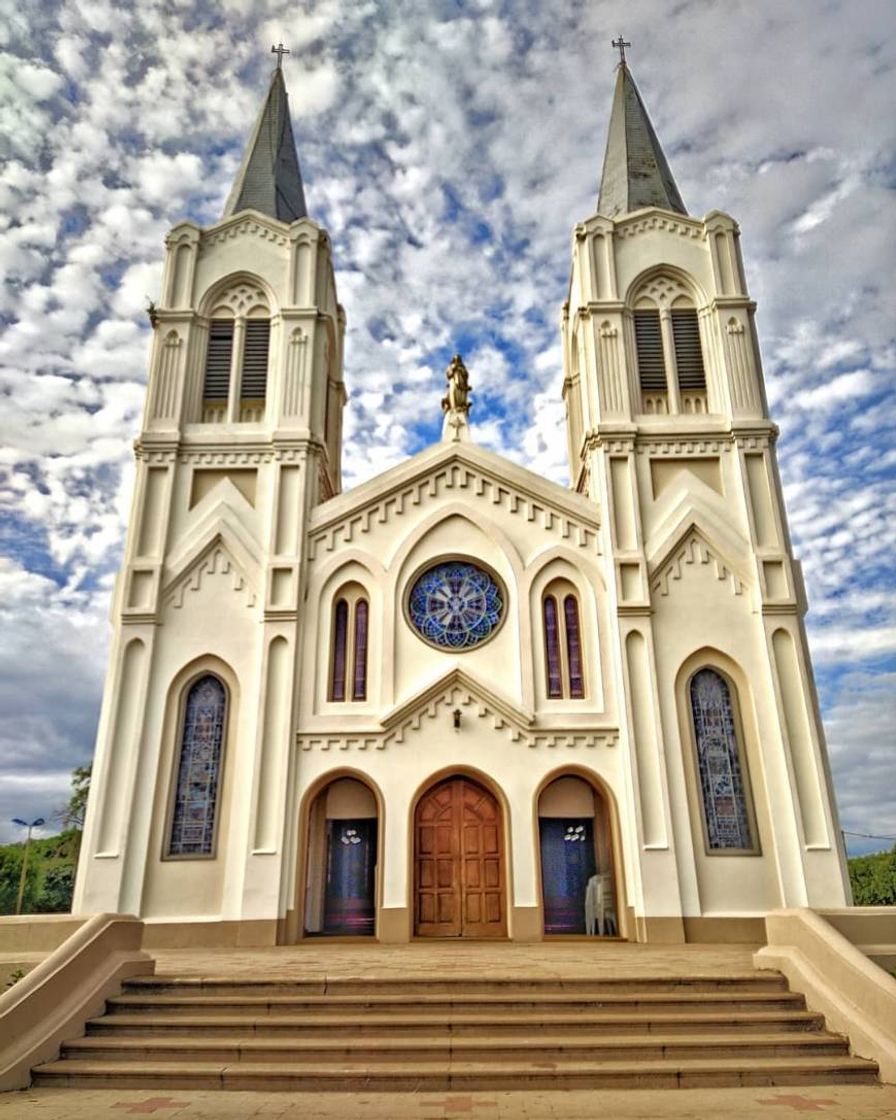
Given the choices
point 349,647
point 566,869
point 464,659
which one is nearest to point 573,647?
point 464,659

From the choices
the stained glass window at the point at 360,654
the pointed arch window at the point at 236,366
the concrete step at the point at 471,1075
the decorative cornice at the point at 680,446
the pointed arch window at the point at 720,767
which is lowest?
the concrete step at the point at 471,1075

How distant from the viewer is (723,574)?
17531 millimetres

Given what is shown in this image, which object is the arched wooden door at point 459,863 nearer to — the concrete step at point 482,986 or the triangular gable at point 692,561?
the triangular gable at point 692,561

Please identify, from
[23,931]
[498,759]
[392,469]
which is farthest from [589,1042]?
[392,469]

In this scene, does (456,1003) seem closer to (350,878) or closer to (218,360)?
(350,878)

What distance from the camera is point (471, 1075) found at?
281 inches

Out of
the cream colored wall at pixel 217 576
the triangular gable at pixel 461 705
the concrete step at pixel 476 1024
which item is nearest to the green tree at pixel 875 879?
the triangular gable at pixel 461 705

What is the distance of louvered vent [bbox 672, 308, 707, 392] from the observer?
19688mm

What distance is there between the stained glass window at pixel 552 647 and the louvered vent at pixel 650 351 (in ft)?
18.7

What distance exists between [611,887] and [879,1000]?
338 inches

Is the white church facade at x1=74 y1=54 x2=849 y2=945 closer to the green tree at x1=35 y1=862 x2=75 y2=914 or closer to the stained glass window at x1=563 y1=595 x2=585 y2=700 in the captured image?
the stained glass window at x1=563 y1=595 x2=585 y2=700

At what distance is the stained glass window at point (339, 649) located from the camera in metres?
17.0

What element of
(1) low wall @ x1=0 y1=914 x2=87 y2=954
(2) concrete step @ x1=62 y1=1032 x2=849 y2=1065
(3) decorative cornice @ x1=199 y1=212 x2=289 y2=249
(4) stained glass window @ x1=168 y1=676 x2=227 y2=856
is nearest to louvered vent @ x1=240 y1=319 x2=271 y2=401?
(3) decorative cornice @ x1=199 y1=212 x2=289 y2=249

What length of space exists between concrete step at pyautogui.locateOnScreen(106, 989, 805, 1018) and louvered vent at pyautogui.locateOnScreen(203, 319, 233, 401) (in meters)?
13.9
